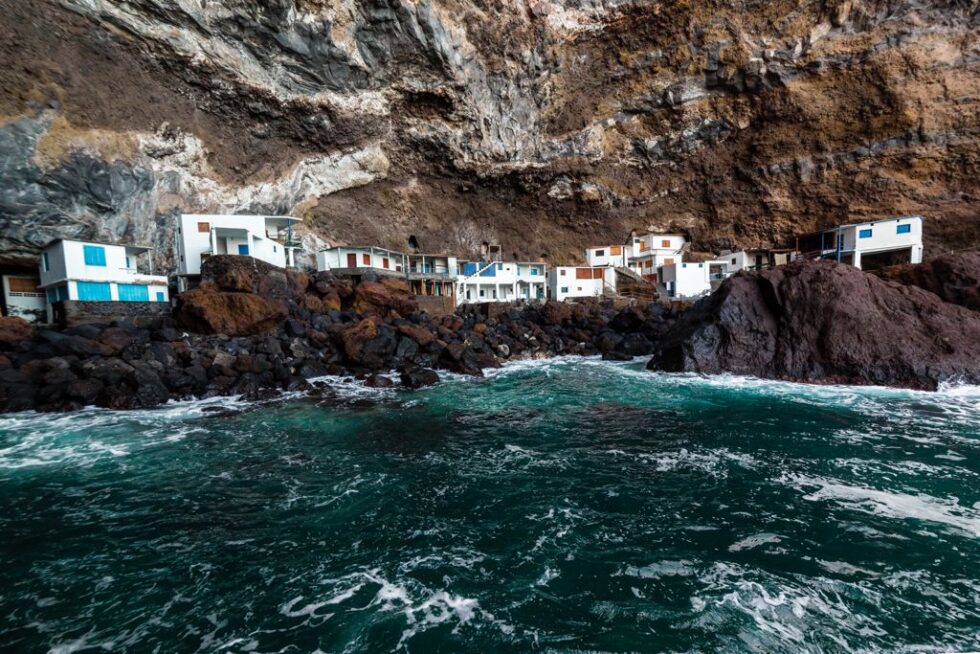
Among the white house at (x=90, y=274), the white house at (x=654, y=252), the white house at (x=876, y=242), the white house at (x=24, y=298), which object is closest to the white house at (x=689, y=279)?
the white house at (x=654, y=252)

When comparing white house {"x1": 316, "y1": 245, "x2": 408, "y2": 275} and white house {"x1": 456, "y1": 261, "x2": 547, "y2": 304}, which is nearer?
white house {"x1": 316, "y1": 245, "x2": 408, "y2": 275}

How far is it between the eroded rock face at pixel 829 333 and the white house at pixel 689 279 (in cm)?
2143

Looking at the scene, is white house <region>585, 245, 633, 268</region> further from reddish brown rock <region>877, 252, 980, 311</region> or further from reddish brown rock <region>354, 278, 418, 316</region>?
reddish brown rock <region>877, 252, 980, 311</region>

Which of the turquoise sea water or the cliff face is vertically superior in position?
the cliff face

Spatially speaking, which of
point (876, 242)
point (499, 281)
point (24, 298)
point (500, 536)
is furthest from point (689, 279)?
point (24, 298)

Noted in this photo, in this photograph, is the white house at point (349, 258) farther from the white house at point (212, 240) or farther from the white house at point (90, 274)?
the white house at point (90, 274)

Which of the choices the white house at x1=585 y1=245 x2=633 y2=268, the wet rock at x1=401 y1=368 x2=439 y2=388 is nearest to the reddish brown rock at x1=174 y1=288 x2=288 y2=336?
the wet rock at x1=401 y1=368 x2=439 y2=388

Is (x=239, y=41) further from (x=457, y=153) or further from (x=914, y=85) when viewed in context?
(x=914, y=85)

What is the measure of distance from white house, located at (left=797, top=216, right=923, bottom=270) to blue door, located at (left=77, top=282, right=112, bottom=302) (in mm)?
50533

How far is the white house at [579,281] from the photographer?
43.2 metres

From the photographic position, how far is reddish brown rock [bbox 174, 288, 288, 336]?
20.1 metres

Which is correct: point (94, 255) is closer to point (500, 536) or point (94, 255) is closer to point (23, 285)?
point (23, 285)

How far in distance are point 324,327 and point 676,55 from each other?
39.4 meters

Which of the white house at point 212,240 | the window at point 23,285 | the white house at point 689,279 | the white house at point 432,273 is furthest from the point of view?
the white house at point 689,279
